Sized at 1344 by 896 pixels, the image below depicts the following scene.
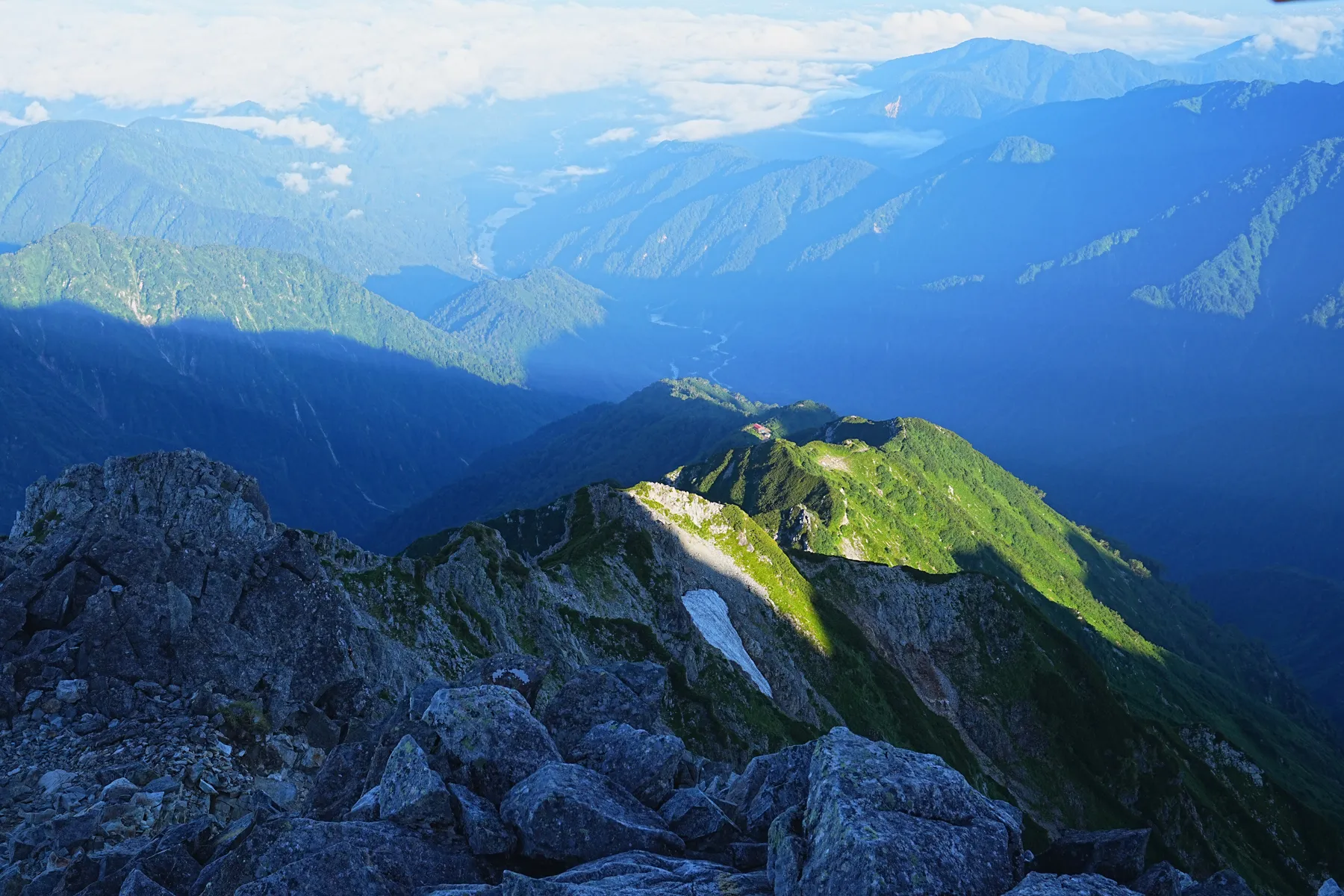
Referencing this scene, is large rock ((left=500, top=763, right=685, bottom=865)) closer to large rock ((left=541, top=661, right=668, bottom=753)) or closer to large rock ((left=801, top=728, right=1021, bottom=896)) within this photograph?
large rock ((left=801, top=728, right=1021, bottom=896))

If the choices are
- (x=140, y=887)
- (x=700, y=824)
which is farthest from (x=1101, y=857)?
(x=140, y=887)

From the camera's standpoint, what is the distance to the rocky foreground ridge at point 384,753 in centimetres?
2072

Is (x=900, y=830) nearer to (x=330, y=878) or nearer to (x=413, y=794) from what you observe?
(x=413, y=794)

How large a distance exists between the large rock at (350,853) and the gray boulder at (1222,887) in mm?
16590

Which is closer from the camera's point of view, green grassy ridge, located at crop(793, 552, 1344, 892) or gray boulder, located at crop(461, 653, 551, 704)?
gray boulder, located at crop(461, 653, 551, 704)

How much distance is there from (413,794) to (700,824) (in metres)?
7.02

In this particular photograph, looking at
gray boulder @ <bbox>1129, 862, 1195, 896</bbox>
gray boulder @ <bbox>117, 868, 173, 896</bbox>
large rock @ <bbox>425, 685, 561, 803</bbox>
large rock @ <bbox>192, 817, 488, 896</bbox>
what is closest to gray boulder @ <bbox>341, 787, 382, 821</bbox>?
large rock @ <bbox>192, 817, 488, 896</bbox>

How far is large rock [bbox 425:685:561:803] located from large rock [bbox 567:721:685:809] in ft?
4.74

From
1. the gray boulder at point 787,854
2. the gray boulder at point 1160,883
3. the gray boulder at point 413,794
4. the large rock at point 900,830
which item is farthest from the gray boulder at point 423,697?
the gray boulder at point 1160,883

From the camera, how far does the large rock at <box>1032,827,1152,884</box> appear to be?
Result: 75.6ft

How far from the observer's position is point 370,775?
2603 cm

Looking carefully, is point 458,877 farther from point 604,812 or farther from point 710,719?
point 710,719

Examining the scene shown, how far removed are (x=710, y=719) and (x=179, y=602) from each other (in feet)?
136

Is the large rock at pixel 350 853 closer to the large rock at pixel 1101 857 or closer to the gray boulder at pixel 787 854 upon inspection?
the gray boulder at pixel 787 854
